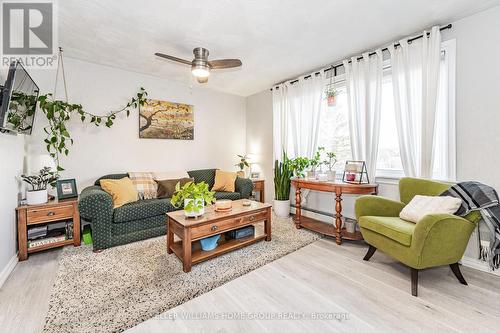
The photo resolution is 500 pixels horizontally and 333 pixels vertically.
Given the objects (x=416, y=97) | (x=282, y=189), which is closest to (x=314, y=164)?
(x=282, y=189)

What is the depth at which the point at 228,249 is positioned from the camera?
2377mm

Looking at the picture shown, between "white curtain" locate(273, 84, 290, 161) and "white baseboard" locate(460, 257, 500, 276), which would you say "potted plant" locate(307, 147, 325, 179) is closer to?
"white curtain" locate(273, 84, 290, 161)

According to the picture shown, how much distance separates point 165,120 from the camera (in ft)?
12.7

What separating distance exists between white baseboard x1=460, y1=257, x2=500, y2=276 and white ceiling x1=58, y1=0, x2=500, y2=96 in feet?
8.25

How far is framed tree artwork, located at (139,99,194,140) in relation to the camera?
368 cm

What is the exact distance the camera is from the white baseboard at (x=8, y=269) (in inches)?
74.7

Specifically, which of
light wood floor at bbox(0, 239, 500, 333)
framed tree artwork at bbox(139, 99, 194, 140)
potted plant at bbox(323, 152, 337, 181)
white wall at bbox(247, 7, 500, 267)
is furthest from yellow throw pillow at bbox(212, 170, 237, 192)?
white wall at bbox(247, 7, 500, 267)

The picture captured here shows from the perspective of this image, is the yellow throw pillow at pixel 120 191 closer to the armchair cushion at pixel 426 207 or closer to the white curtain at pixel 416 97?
the armchair cushion at pixel 426 207

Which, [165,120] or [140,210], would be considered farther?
[165,120]

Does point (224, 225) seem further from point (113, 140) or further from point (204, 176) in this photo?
point (113, 140)

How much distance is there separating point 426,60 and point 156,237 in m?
3.95

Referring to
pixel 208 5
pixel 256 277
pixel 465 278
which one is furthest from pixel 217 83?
pixel 465 278

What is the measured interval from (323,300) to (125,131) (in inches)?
142

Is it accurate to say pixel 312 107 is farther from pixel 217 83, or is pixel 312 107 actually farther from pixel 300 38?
pixel 217 83
